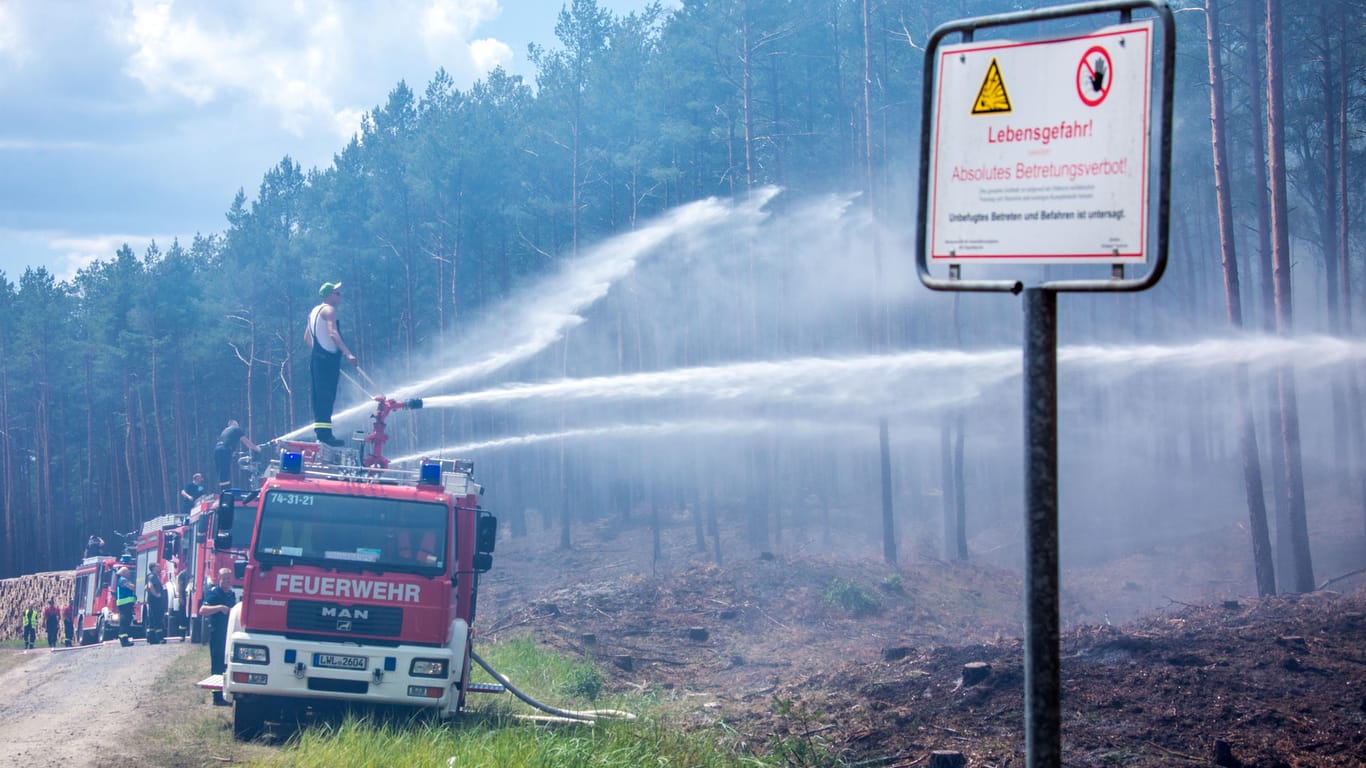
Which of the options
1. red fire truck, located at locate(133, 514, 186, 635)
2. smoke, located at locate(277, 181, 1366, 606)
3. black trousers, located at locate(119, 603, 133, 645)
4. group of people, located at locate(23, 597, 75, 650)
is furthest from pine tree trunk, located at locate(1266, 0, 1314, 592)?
group of people, located at locate(23, 597, 75, 650)

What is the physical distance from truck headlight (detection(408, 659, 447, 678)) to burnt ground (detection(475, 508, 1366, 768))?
3185 millimetres

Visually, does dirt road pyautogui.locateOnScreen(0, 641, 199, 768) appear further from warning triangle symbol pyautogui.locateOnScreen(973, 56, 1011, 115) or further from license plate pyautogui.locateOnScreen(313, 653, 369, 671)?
warning triangle symbol pyautogui.locateOnScreen(973, 56, 1011, 115)

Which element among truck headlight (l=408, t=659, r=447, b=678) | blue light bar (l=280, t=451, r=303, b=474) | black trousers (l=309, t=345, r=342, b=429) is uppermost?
black trousers (l=309, t=345, r=342, b=429)

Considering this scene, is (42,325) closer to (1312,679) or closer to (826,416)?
(826,416)

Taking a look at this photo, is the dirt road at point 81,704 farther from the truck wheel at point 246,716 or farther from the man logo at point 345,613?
the man logo at point 345,613

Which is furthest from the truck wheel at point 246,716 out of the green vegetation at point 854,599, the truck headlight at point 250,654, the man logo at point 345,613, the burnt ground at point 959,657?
the green vegetation at point 854,599

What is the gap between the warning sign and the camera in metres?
3.21

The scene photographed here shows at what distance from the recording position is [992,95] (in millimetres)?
3408

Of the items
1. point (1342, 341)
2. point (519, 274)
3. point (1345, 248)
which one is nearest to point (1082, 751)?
point (1342, 341)

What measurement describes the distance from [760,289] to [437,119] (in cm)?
1900

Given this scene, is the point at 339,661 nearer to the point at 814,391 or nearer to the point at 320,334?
the point at 320,334

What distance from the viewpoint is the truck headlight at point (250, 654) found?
11.1 meters

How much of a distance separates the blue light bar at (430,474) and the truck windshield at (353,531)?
404mm

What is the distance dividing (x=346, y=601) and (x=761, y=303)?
28.1 meters
